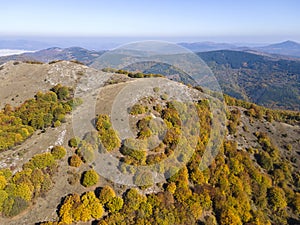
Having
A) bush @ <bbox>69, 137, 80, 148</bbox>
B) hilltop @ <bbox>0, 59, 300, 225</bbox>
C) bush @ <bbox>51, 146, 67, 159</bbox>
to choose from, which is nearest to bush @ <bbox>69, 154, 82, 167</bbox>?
hilltop @ <bbox>0, 59, 300, 225</bbox>

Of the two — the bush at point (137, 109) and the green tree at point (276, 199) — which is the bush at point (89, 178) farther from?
the green tree at point (276, 199)

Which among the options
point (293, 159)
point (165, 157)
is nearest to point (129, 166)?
point (165, 157)

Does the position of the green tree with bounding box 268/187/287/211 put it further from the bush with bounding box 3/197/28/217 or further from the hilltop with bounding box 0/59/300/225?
the bush with bounding box 3/197/28/217

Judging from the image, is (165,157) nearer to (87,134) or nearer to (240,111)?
(87,134)

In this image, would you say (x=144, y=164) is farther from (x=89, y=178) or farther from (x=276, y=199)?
(x=276, y=199)

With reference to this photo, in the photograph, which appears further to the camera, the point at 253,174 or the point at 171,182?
the point at 253,174

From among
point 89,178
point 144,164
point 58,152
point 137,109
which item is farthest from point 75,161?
point 137,109
